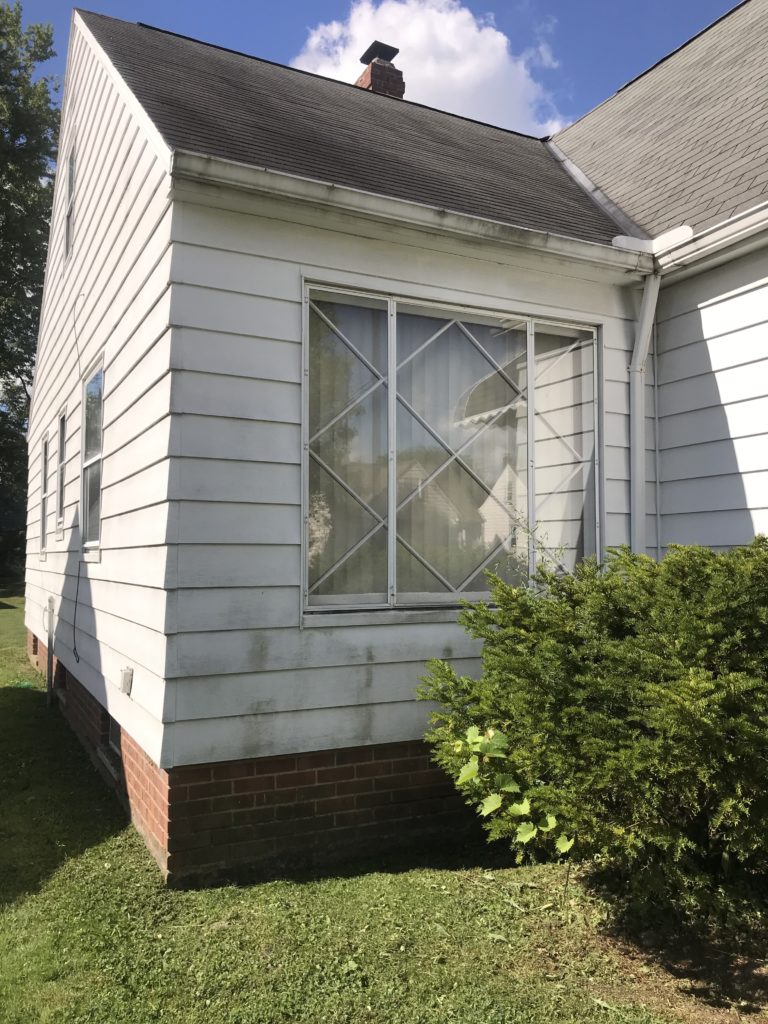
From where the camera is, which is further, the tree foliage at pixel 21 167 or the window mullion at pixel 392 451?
the tree foliage at pixel 21 167

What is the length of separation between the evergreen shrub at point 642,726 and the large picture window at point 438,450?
105cm

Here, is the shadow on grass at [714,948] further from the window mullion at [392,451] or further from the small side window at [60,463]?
the small side window at [60,463]

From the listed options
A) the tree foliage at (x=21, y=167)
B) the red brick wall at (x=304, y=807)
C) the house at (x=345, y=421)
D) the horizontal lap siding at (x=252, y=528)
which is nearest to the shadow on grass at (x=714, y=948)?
the red brick wall at (x=304, y=807)

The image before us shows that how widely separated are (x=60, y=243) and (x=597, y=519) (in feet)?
23.7

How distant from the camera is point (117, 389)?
5.47 meters

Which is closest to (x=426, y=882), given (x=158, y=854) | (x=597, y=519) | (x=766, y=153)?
(x=158, y=854)

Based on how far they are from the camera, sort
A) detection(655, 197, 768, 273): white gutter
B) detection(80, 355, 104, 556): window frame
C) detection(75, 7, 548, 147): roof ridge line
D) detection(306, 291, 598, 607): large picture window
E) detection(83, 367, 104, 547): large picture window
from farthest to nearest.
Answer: detection(75, 7, 548, 147): roof ridge line → detection(83, 367, 104, 547): large picture window → detection(80, 355, 104, 556): window frame → detection(655, 197, 768, 273): white gutter → detection(306, 291, 598, 607): large picture window

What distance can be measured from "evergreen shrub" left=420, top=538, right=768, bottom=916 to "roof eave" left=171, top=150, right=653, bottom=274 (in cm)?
214

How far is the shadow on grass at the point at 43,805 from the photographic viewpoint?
4.32 metres

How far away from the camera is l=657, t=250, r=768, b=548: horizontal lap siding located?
485cm

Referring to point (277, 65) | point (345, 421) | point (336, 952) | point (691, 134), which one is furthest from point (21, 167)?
point (336, 952)

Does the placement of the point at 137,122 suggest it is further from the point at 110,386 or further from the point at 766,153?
the point at 766,153

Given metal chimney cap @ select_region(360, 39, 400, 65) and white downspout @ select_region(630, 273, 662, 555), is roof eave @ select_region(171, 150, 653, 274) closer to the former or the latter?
white downspout @ select_region(630, 273, 662, 555)

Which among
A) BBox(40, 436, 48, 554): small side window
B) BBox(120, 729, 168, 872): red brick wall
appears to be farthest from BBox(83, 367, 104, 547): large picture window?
BBox(40, 436, 48, 554): small side window
